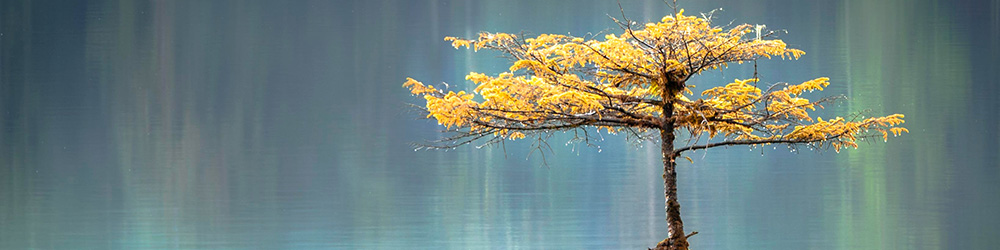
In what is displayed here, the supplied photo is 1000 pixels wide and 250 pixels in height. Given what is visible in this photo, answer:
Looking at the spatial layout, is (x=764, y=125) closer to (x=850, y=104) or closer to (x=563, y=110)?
(x=563, y=110)

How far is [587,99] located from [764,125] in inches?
41.2

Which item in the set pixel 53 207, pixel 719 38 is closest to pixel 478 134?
pixel 719 38

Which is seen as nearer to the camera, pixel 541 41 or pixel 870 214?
pixel 541 41

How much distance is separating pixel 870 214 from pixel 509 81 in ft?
22.3

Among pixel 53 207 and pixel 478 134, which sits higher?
pixel 478 134

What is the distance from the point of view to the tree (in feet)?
15.3

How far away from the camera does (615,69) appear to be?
4730 mm

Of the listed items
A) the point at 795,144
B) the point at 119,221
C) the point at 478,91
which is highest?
the point at 478,91

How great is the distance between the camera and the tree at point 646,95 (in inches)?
183

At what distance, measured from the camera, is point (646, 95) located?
502 centimetres

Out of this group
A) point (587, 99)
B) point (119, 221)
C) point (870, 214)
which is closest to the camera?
point (587, 99)

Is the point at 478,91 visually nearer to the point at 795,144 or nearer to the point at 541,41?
the point at 541,41

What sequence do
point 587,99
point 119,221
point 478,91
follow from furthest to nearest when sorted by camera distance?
point 119,221 < point 478,91 < point 587,99

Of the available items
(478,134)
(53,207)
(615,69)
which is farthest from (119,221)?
(615,69)
